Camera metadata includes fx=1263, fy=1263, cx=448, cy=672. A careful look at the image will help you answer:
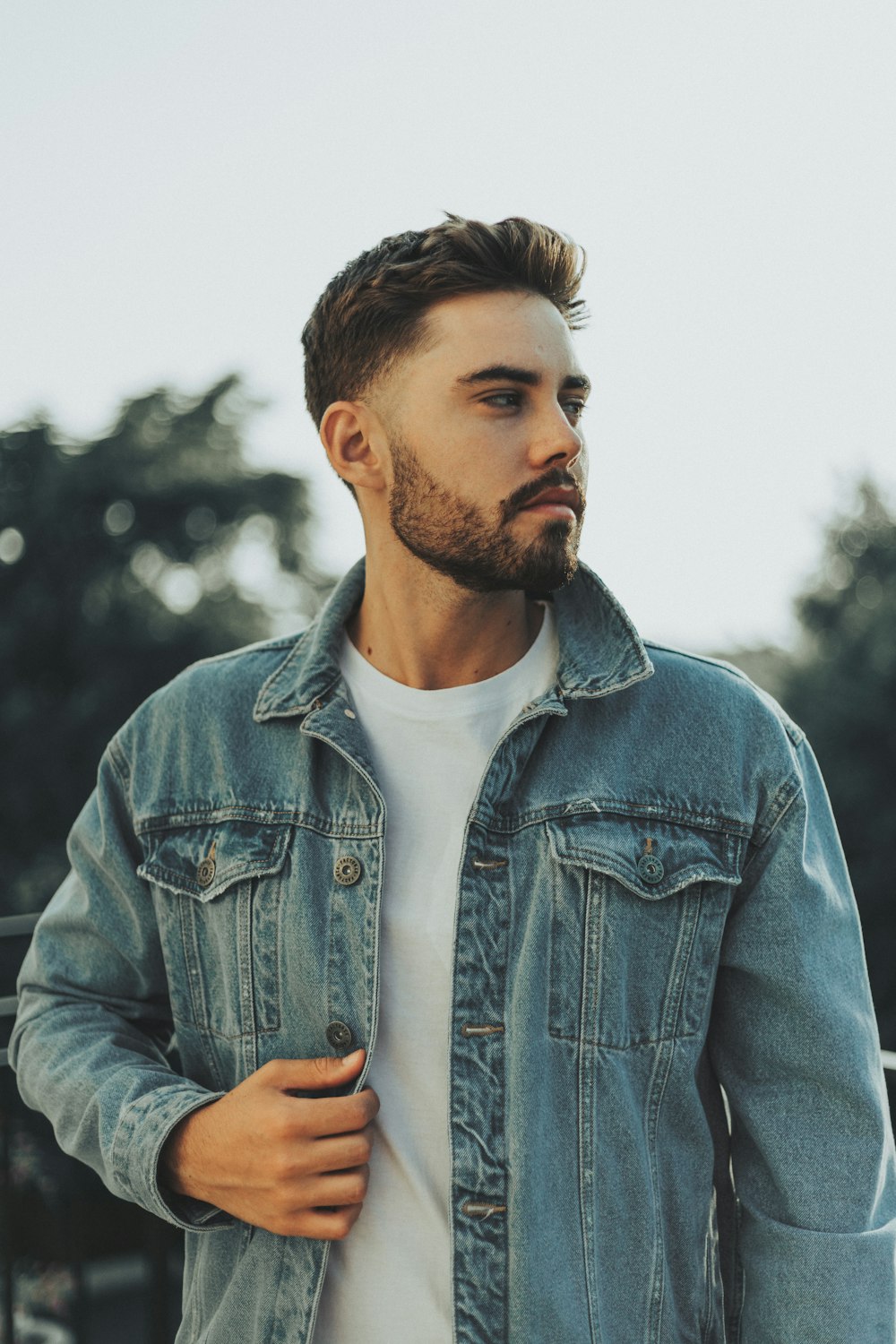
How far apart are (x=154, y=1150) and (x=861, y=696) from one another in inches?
673

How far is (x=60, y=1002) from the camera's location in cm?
204

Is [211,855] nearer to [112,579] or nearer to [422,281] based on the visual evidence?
[422,281]

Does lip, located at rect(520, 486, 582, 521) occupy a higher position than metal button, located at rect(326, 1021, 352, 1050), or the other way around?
lip, located at rect(520, 486, 582, 521)

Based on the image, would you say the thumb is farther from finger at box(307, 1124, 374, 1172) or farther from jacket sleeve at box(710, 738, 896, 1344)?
jacket sleeve at box(710, 738, 896, 1344)

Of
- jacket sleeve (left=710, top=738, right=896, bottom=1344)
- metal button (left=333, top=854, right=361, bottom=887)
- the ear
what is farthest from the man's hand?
the ear

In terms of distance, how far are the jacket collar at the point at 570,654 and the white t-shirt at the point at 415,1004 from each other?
0.25 feet

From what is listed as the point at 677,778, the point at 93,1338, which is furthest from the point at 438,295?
the point at 93,1338

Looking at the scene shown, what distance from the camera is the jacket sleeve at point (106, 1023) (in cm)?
184

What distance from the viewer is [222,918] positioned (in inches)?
76.4

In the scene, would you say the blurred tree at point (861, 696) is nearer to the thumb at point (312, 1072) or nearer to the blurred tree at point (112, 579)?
the blurred tree at point (112, 579)

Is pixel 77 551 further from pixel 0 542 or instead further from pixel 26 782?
pixel 26 782

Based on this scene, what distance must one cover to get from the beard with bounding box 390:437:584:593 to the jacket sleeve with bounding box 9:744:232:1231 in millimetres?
667

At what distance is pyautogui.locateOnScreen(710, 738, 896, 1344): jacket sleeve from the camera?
1.71 m

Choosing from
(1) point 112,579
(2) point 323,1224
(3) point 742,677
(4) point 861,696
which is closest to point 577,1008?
(2) point 323,1224
